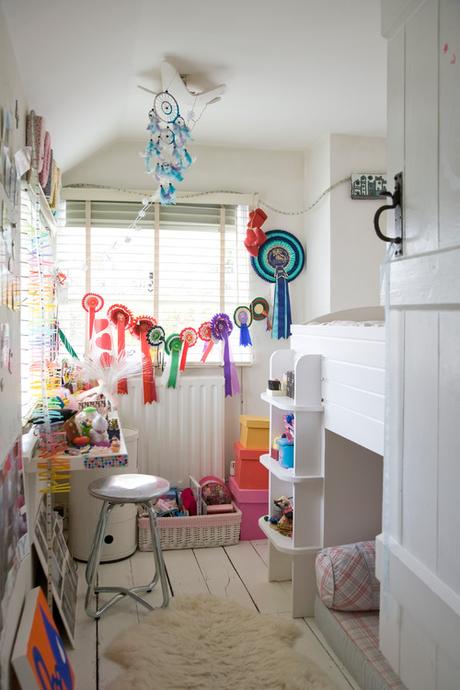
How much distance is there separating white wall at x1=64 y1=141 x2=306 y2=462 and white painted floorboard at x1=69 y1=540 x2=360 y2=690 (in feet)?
2.75

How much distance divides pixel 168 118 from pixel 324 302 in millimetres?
1422

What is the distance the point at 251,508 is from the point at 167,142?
210 centimetres

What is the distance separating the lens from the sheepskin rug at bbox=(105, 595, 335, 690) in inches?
83.1

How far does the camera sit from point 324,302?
12.2 feet

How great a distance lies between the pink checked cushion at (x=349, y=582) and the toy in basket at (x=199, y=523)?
45.1 inches

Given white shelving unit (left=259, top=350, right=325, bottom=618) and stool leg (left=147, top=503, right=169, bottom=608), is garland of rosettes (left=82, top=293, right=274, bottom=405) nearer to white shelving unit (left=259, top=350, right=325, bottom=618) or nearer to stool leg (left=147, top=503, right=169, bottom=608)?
stool leg (left=147, top=503, right=169, bottom=608)

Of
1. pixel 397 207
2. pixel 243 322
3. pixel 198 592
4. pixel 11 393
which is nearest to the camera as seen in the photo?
pixel 397 207

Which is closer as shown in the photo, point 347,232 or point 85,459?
point 85,459

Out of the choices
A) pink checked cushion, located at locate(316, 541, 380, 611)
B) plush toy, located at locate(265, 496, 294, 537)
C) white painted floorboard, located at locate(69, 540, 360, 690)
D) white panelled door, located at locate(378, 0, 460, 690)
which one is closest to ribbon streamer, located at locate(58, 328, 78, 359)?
white painted floorboard, located at locate(69, 540, 360, 690)

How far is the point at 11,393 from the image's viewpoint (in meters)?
1.80

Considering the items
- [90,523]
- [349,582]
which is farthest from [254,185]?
[349,582]

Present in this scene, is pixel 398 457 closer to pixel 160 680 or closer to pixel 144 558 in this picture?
pixel 160 680

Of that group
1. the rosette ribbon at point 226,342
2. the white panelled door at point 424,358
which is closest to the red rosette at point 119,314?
the rosette ribbon at point 226,342

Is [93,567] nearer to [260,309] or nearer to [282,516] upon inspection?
[282,516]
